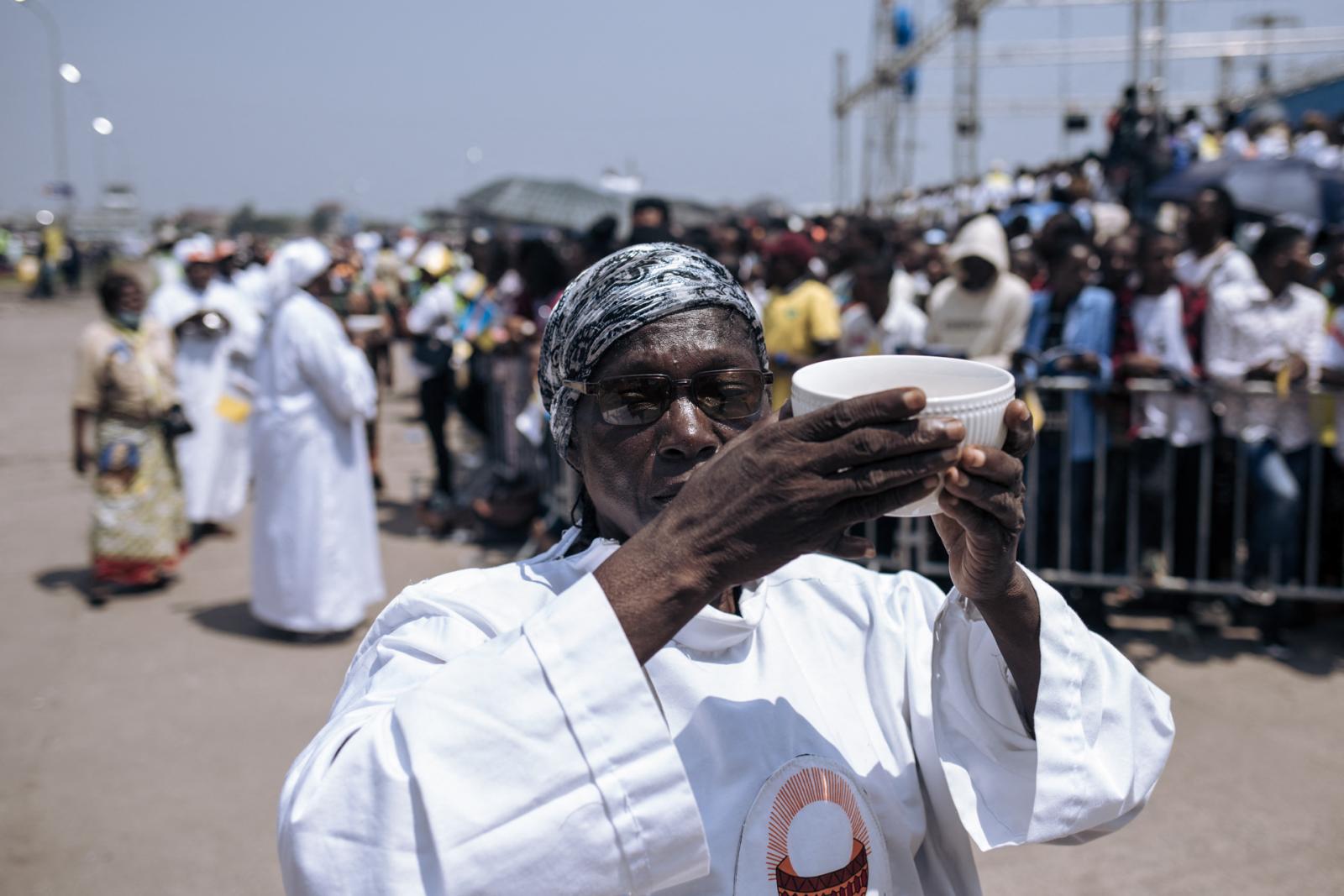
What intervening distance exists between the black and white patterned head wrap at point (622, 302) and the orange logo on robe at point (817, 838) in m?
0.68

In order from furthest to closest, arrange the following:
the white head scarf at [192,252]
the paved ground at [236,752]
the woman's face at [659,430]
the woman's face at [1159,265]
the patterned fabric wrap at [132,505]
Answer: the white head scarf at [192,252] → the patterned fabric wrap at [132,505] → the woman's face at [1159,265] → the paved ground at [236,752] → the woman's face at [659,430]

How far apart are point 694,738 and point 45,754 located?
461 cm

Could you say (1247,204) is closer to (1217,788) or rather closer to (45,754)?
(1217,788)

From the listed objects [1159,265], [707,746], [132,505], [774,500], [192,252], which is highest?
[192,252]

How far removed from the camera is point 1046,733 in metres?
1.48

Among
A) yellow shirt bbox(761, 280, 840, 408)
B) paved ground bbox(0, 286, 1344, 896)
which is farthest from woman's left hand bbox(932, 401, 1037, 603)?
yellow shirt bbox(761, 280, 840, 408)

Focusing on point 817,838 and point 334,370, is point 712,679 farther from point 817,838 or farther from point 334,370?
point 334,370

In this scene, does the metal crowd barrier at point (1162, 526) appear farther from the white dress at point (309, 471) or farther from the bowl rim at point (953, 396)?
the bowl rim at point (953, 396)

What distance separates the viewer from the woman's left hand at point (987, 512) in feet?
3.97

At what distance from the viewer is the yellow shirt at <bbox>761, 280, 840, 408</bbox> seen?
6566 millimetres

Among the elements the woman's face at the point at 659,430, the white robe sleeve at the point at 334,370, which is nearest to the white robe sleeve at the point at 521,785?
the woman's face at the point at 659,430

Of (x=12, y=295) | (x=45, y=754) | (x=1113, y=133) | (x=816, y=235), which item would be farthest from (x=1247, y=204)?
(x=12, y=295)

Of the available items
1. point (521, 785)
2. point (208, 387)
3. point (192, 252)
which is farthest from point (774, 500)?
point (192, 252)

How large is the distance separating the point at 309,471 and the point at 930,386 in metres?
5.46
